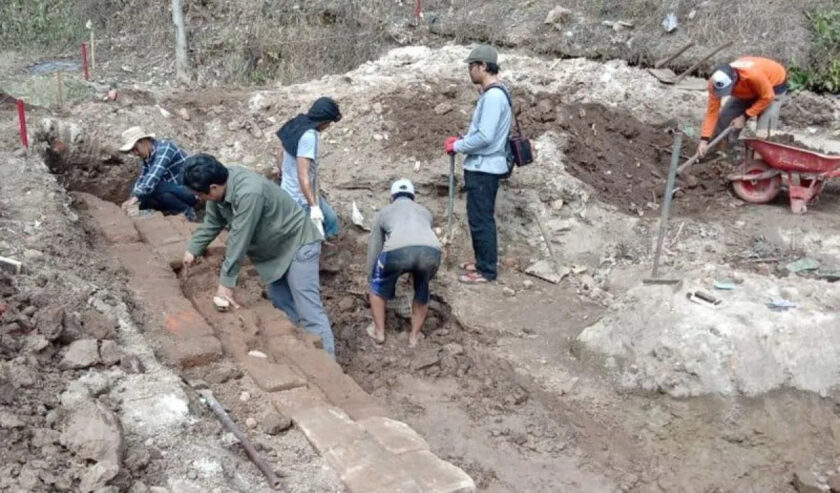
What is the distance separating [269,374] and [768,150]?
5644mm

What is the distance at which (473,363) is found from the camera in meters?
5.82

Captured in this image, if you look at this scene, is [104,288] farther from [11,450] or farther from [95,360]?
[11,450]

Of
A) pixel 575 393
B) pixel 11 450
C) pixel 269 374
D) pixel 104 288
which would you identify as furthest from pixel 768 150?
pixel 11 450

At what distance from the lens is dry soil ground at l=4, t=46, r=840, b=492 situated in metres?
4.85

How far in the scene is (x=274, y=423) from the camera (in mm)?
3625

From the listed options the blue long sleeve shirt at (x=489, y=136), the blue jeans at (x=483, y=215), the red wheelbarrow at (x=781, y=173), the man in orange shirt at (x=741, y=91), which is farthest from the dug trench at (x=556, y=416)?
the red wheelbarrow at (x=781, y=173)

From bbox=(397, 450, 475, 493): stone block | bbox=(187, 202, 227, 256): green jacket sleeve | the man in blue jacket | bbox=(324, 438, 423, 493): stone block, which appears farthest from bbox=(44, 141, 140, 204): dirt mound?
bbox=(397, 450, 475, 493): stone block

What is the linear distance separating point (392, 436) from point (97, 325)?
5.40ft

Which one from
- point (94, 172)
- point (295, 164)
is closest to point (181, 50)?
point (94, 172)

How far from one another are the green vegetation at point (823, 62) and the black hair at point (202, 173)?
29.5 feet

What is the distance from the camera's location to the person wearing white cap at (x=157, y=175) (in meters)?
6.47

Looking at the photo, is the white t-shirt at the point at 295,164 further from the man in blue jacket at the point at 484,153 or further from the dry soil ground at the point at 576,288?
the man in blue jacket at the point at 484,153

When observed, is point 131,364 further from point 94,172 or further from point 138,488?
point 94,172

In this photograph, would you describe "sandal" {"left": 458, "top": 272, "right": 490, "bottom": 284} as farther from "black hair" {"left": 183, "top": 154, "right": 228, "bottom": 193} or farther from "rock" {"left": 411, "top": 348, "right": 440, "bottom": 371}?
"black hair" {"left": 183, "top": 154, "right": 228, "bottom": 193}
